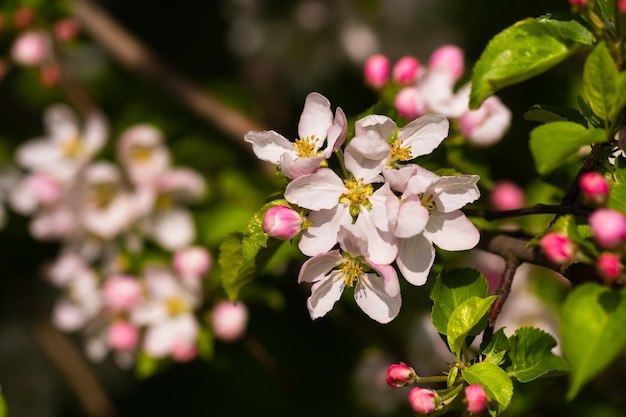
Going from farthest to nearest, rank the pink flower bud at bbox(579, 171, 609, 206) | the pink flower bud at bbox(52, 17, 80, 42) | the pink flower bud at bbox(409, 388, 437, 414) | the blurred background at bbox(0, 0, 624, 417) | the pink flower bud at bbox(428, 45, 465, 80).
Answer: the blurred background at bbox(0, 0, 624, 417), the pink flower bud at bbox(52, 17, 80, 42), the pink flower bud at bbox(428, 45, 465, 80), the pink flower bud at bbox(409, 388, 437, 414), the pink flower bud at bbox(579, 171, 609, 206)

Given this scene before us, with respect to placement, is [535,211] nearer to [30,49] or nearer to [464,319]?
[464,319]

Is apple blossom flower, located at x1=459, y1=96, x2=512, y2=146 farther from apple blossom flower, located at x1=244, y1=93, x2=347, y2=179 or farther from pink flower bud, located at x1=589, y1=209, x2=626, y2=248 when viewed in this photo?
pink flower bud, located at x1=589, y1=209, x2=626, y2=248

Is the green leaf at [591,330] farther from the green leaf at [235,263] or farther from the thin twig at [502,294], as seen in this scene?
the green leaf at [235,263]

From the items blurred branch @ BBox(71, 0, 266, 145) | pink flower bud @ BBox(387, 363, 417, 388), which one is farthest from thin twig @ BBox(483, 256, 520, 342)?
blurred branch @ BBox(71, 0, 266, 145)

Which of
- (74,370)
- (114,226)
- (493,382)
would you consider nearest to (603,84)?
(493,382)

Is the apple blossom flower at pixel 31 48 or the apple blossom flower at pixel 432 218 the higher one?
the apple blossom flower at pixel 31 48

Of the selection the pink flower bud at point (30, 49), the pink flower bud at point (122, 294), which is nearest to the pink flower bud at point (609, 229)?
the pink flower bud at point (122, 294)
